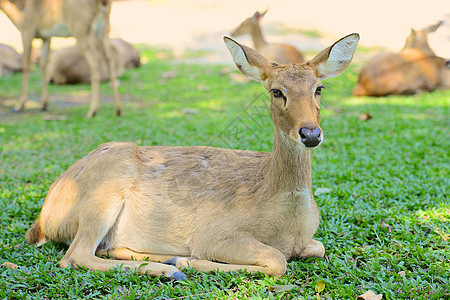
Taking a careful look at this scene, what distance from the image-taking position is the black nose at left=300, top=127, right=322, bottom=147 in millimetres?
2986

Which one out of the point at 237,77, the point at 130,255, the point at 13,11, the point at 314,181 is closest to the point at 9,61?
the point at 13,11

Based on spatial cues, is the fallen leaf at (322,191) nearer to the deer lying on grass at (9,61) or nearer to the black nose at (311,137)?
the black nose at (311,137)

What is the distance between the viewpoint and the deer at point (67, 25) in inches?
341

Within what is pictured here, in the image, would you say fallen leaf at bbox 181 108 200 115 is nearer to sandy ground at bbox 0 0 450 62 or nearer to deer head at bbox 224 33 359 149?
deer head at bbox 224 33 359 149

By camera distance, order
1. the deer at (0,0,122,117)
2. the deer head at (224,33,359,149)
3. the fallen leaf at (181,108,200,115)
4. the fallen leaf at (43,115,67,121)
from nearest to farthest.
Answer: the deer head at (224,33,359,149)
the fallen leaf at (43,115,67,121)
the deer at (0,0,122,117)
the fallen leaf at (181,108,200,115)

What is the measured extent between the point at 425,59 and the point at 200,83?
503 centimetres

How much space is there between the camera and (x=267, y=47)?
1138cm

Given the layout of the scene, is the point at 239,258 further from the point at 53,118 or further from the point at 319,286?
the point at 53,118

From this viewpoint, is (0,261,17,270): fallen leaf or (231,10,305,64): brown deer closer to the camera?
(0,261,17,270): fallen leaf

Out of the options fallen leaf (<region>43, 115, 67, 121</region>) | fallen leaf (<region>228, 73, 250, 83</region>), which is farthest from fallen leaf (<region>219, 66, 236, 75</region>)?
fallen leaf (<region>43, 115, 67, 121</region>)

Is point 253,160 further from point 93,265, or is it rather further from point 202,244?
point 93,265

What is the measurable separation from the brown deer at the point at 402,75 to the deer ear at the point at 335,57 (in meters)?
6.83

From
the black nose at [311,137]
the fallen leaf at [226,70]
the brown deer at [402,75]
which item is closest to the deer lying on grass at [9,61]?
the fallen leaf at [226,70]

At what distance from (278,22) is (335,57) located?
1890 cm
